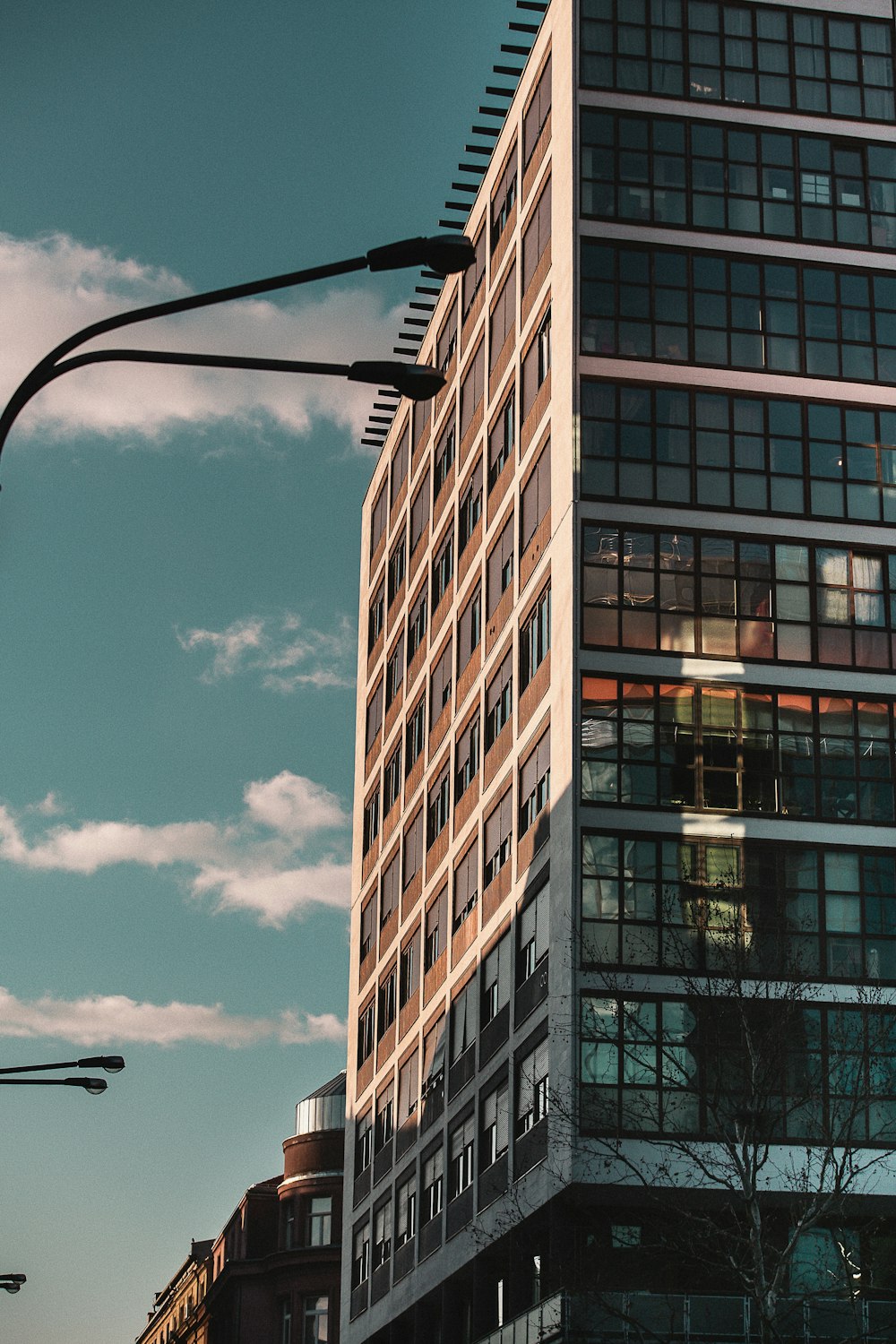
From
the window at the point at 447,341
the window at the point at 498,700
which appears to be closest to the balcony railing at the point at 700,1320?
the window at the point at 498,700

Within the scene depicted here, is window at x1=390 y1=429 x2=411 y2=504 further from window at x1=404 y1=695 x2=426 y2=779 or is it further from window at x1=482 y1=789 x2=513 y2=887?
window at x1=482 y1=789 x2=513 y2=887

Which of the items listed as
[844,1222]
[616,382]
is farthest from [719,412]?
[844,1222]

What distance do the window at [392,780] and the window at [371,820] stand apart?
1361mm

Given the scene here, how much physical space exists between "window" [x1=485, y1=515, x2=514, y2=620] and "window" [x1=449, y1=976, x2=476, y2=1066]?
1031cm

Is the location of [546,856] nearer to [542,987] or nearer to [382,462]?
[542,987]

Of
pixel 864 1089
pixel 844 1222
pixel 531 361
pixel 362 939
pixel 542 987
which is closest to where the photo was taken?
pixel 864 1089

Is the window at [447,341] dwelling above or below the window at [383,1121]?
above

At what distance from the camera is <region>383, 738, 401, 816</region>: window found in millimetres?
69938

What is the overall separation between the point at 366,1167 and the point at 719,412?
3117cm

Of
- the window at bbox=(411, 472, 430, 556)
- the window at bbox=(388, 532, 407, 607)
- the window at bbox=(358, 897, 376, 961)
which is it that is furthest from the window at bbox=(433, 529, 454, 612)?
the window at bbox=(358, 897, 376, 961)

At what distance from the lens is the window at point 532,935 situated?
155ft

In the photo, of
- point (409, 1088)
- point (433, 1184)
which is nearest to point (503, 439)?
point (409, 1088)

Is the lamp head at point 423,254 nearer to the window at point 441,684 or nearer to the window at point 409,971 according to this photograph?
the window at point 441,684

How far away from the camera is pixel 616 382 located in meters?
49.4
